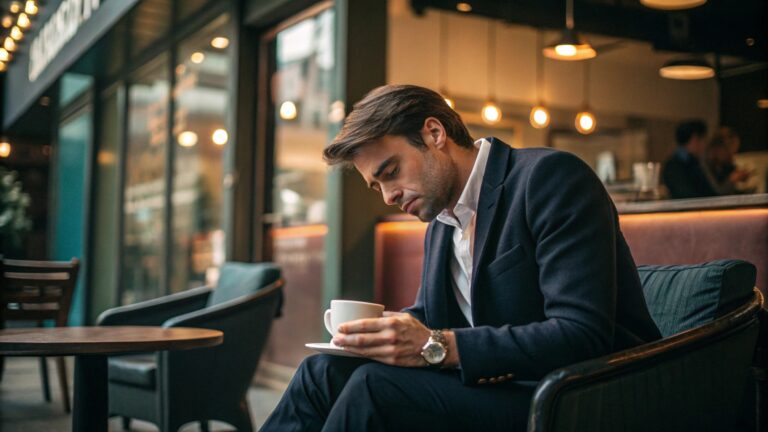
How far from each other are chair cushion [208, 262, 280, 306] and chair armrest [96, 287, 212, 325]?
73mm

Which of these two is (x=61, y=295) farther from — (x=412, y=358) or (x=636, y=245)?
(x=412, y=358)

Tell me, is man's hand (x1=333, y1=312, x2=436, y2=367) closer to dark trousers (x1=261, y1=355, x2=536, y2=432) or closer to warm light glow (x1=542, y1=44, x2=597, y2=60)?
dark trousers (x1=261, y1=355, x2=536, y2=432)

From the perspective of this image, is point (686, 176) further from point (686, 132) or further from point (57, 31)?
point (57, 31)

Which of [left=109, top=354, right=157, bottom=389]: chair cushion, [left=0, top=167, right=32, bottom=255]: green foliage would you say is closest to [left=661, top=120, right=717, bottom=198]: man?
[left=109, top=354, right=157, bottom=389]: chair cushion

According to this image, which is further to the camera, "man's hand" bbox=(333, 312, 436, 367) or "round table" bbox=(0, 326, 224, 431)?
"round table" bbox=(0, 326, 224, 431)

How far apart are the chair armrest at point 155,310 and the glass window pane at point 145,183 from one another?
11.9ft

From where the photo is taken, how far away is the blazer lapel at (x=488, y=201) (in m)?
1.73

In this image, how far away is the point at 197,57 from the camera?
24.6 ft

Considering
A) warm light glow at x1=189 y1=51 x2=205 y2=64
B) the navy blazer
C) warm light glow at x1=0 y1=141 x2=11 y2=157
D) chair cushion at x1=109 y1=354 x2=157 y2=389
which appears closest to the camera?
the navy blazer

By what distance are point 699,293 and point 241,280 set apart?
256 centimetres

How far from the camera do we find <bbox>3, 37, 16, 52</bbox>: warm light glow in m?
9.75

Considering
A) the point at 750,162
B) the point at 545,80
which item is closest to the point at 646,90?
the point at 545,80

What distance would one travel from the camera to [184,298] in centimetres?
437

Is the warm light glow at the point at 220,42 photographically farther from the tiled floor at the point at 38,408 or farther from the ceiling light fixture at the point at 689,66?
the ceiling light fixture at the point at 689,66
